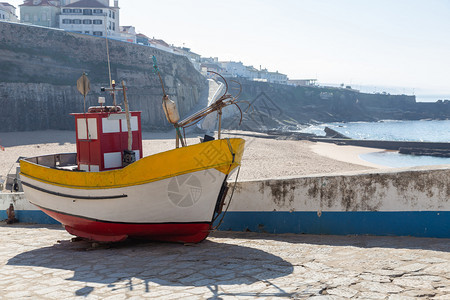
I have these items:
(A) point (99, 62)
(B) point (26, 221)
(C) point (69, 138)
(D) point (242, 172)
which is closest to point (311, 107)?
(A) point (99, 62)

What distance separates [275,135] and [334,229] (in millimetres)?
41234

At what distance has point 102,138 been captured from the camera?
7.98 m

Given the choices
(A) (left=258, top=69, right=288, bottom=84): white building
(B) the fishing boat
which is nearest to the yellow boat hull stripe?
(B) the fishing boat

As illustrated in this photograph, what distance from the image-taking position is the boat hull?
21.1 ft

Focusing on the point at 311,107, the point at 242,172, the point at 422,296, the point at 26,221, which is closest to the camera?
the point at 422,296

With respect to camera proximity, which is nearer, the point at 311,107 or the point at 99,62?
the point at 99,62

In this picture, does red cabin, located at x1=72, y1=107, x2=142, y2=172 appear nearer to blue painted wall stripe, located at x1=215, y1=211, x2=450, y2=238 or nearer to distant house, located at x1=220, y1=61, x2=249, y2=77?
blue painted wall stripe, located at x1=215, y1=211, x2=450, y2=238

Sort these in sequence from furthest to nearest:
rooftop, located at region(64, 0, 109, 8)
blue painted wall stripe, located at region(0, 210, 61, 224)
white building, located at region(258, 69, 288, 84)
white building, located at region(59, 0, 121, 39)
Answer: white building, located at region(258, 69, 288, 84)
rooftop, located at region(64, 0, 109, 8)
white building, located at region(59, 0, 121, 39)
blue painted wall stripe, located at region(0, 210, 61, 224)

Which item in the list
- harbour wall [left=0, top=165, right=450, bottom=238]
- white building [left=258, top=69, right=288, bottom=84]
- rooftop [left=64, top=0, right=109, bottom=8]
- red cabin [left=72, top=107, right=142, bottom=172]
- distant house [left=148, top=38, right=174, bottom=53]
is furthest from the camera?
white building [left=258, top=69, right=288, bottom=84]

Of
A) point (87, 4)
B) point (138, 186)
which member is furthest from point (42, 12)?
point (138, 186)

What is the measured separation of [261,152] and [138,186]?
2695cm

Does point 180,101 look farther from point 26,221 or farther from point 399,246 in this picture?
point 399,246

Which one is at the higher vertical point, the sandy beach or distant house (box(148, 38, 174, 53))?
distant house (box(148, 38, 174, 53))

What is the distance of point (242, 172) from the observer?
77.2 feet
